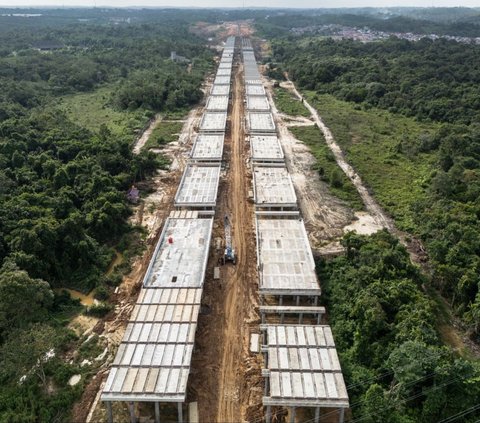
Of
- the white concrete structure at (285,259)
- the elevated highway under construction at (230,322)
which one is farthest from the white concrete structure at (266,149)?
the white concrete structure at (285,259)

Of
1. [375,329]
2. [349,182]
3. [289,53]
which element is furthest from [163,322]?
[289,53]

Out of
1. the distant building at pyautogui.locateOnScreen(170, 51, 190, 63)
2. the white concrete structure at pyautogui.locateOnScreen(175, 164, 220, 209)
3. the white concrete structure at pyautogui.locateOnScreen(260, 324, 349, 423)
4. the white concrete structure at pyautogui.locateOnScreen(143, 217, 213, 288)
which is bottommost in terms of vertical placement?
the distant building at pyautogui.locateOnScreen(170, 51, 190, 63)

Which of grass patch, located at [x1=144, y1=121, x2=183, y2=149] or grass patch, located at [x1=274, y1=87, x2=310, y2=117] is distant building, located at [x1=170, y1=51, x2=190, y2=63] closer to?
grass patch, located at [x1=274, y1=87, x2=310, y2=117]

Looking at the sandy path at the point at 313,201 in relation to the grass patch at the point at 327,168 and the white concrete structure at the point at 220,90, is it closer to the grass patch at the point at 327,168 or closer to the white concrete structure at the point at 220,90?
the grass patch at the point at 327,168

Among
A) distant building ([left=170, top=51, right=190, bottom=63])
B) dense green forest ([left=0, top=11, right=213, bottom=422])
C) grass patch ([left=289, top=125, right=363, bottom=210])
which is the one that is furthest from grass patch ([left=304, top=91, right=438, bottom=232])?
distant building ([left=170, top=51, right=190, bottom=63])

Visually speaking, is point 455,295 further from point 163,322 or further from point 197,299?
point 163,322

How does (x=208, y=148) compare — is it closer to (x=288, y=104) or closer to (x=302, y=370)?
(x=288, y=104)
